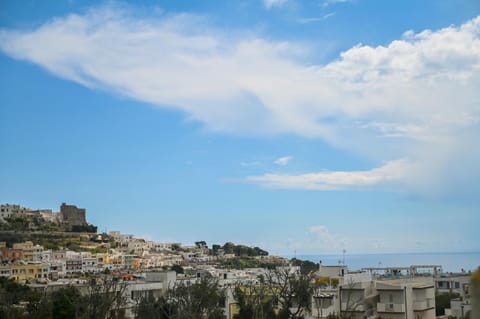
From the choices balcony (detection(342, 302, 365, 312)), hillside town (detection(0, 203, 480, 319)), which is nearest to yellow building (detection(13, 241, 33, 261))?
hillside town (detection(0, 203, 480, 319))

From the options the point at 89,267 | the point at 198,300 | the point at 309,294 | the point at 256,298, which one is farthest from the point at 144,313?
the point at 89,267

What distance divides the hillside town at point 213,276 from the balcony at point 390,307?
5 cm

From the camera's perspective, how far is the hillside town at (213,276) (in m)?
30.0

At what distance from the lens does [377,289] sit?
98.6 feet

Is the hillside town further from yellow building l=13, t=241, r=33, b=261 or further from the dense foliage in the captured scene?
the dense foliage

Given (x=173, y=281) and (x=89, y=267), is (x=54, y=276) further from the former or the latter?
(x=173, y=281)

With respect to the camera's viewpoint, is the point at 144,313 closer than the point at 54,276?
Yes

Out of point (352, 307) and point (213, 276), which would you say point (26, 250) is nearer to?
point (213, 276)

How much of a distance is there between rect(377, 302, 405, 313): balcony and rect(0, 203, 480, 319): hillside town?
5cm

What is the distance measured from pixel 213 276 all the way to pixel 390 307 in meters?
28.1

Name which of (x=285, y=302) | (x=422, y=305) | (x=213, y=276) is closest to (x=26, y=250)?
(x=213, y=276)

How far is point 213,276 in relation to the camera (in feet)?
181

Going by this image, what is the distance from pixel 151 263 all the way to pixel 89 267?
20602 millimetres

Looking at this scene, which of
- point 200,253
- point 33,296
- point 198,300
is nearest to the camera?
point 198,300
